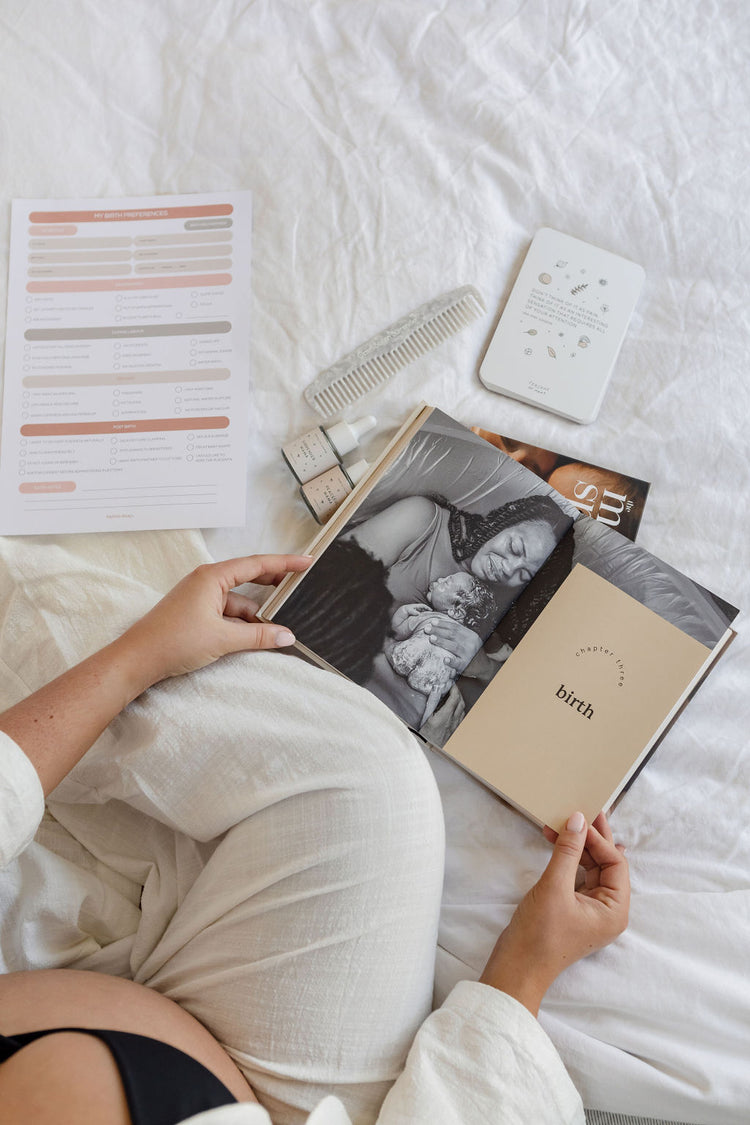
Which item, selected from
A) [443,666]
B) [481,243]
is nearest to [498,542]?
[443,666]

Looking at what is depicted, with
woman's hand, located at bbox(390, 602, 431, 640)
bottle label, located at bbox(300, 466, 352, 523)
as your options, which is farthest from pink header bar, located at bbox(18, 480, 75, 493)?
woman's hand, located at bbox(390, 602, 431, 640)

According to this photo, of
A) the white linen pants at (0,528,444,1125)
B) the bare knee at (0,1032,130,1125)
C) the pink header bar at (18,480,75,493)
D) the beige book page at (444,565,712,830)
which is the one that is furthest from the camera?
the pink header bar at (18,480,75,493)

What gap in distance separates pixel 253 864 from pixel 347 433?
41 cm

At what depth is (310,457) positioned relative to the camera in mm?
833

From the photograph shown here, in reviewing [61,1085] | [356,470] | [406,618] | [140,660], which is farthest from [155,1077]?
[356,470]

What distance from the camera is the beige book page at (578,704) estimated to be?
0.74 metres

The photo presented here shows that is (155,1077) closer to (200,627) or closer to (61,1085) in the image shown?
(61,1085)

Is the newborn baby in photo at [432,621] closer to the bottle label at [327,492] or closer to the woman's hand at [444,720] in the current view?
the woman's hand at [444,720]

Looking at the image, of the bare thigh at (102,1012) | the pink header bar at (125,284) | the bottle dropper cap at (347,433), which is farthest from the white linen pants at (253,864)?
the pink header bar at (125,284)

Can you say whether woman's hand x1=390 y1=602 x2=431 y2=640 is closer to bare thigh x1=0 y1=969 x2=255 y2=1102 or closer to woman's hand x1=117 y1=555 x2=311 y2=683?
woman's hand x1=117 y1=555 x2=311 y2=683

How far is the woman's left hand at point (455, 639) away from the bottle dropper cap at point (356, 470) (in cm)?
17

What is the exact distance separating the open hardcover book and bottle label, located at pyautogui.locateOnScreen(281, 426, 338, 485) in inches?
1.8

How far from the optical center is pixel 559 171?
916 millimetres

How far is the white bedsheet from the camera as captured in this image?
0.87 m
